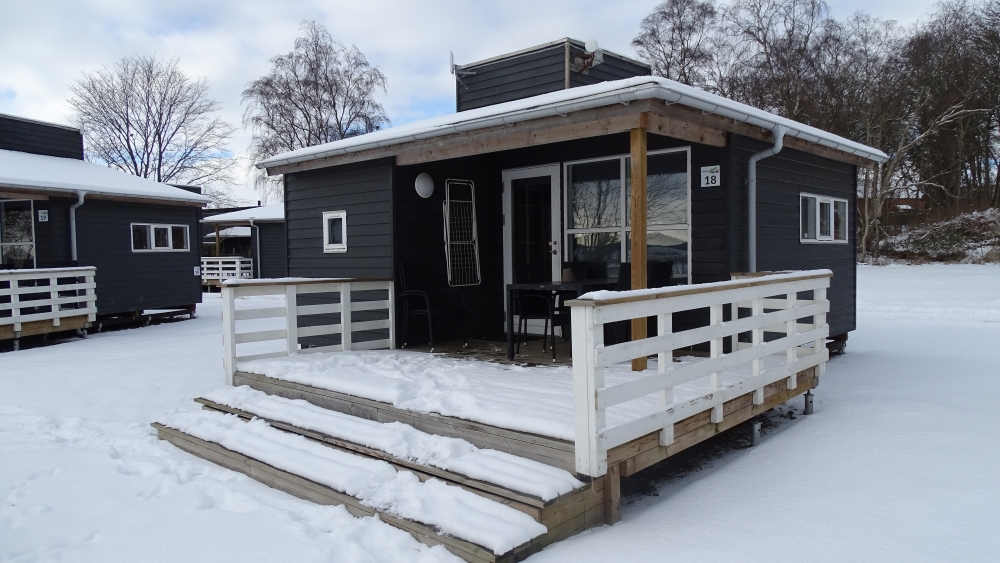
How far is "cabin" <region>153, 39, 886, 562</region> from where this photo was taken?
3.04 meters

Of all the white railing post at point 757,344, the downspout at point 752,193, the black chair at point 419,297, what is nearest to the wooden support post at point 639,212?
the white railing post at point 757,344

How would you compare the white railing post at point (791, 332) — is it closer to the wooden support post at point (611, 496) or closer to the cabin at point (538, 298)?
the cabin at point (538, 298)

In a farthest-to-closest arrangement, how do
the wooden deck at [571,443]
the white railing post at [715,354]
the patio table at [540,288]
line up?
the patio table at [540,288] < the white railing post at [715,354] < the wooden deck at [571,443]

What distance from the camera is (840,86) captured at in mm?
20812

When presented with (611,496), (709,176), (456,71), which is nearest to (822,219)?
(709,176)

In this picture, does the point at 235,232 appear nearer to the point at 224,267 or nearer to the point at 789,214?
the point at 224,267

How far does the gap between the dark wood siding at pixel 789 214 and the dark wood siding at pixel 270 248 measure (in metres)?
15.9

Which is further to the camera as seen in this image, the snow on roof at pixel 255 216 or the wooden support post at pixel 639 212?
the snow on roof at pixel 255 216

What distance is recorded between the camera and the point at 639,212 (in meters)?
4.23

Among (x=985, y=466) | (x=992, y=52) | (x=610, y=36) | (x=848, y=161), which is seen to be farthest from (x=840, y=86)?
(x=985, y=466)

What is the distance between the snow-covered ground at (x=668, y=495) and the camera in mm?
2744

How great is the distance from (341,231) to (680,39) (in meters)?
19.8

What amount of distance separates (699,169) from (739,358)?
218cm

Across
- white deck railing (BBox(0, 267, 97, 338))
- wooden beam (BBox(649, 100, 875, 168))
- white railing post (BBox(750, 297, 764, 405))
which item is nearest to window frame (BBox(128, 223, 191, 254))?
white deck railing (BBox(0, 267, 97, 338))
